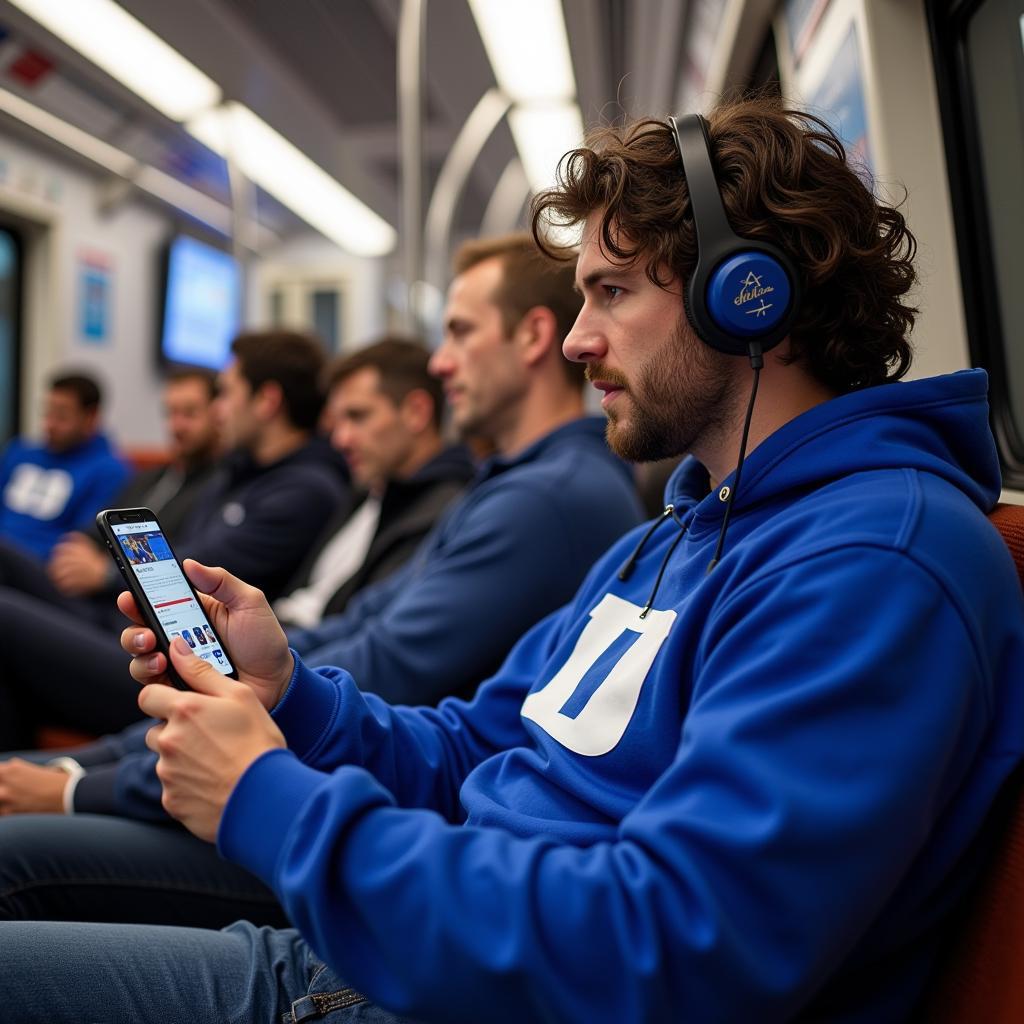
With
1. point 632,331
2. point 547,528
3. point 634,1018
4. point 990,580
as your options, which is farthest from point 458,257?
point 634,1018

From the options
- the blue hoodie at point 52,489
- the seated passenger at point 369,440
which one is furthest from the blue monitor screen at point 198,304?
the seated passenger at point 369,440

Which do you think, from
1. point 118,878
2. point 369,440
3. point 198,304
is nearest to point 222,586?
point 118,878

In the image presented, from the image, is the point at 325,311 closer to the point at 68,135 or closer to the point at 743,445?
the point at 68,135

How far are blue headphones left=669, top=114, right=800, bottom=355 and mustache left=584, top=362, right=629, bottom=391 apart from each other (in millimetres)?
117

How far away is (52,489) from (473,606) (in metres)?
3.94

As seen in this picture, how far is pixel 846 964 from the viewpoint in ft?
2.74

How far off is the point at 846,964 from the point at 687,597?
36 cm

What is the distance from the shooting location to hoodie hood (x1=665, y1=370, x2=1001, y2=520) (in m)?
0.94

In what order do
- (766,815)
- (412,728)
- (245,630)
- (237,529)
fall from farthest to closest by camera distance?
(237,529) < (412,728) < (245,630) < (766,815)

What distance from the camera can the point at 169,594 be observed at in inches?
42.8

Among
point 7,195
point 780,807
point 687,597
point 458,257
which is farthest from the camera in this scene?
point 7,195

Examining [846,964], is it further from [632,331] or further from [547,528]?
[547,528]

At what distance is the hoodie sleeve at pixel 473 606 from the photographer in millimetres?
1768

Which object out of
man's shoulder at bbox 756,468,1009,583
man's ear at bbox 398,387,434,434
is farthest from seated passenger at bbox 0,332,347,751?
man's shoulder at bbox 756,468,1009,583
